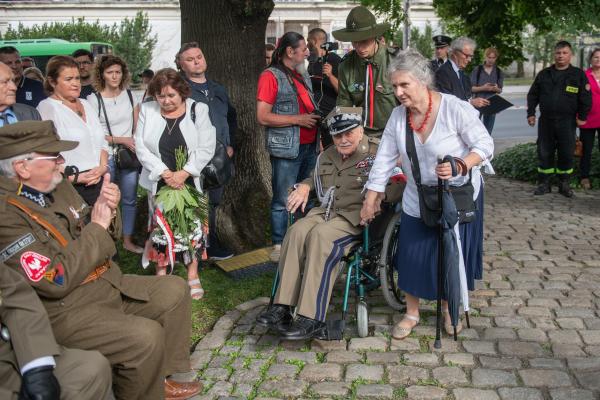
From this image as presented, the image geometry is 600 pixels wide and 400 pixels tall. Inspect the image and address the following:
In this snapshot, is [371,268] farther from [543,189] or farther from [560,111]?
[560,111]

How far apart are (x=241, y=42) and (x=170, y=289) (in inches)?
154

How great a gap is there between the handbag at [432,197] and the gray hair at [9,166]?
2354 mm

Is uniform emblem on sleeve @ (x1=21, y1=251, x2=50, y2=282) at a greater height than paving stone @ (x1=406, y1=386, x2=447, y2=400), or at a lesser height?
greater

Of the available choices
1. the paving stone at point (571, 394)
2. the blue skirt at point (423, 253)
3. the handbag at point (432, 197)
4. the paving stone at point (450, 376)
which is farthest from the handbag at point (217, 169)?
the paving stone at point (571, 394)

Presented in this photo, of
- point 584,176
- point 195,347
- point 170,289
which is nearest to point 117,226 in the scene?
point 170,289

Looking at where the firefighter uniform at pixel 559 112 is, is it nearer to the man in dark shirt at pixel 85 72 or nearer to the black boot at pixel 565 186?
the black boot at pixel 565 186

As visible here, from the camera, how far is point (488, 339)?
187 inches

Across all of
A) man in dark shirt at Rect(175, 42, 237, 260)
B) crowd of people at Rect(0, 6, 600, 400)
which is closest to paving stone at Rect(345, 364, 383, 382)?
crowd of people at Rect(0, 6, 600, 400)

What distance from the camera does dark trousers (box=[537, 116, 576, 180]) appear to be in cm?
955

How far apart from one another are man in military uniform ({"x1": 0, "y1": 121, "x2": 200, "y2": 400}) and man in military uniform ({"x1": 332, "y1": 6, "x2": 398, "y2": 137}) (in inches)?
114

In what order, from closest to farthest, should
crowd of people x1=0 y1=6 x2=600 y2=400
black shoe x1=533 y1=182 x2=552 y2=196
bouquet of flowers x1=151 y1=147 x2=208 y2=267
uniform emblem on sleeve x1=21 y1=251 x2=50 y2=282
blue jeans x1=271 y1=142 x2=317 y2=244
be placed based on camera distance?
uniform emblem on sleeve x1=21 y1=251 x2=50 y2=282 → crowd of people x1=0 y1=6 x2=600 y2=400 → bouquet of flowers x1=151 y1=147 x2=208 y2=267 → blue jeans x1=271 y1=142 x2=317 y2=244 → black shoe x1=533 y1=182 x2=552 y2=196

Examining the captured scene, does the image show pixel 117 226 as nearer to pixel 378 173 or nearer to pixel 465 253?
pixel 378 173

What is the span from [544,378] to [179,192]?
2.99 m

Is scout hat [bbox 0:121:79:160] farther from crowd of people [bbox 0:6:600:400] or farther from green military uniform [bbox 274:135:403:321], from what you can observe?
green military uniform [bbox 274:135:403:321]
